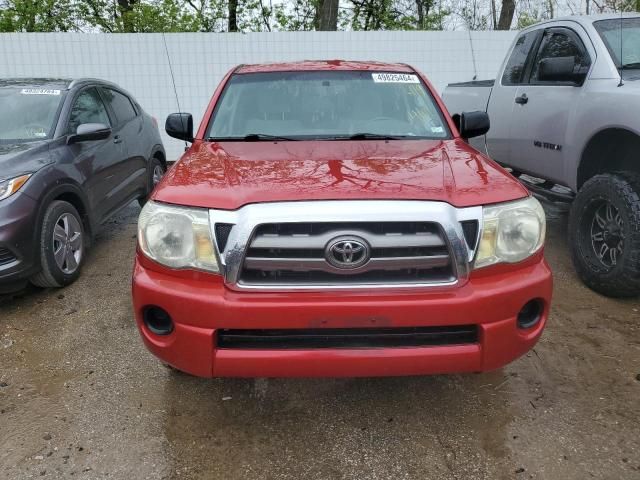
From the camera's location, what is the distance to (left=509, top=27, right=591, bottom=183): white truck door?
438cm

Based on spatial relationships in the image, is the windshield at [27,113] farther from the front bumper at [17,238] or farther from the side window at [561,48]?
the side window at [561,48]

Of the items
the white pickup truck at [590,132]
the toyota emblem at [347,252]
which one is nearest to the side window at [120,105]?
the white pickup truck at [590,132]

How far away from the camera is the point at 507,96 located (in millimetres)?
5312

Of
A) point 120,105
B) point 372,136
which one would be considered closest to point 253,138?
point 372,136

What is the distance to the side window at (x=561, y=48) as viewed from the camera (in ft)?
14.4

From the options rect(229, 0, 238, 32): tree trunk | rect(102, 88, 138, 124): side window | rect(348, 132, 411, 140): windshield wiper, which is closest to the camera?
rect(348, 132, 411, 140): windshield wiper

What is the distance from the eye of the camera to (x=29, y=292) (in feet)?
14.1

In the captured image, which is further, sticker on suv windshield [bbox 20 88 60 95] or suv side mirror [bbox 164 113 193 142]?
sticker on suv windshield [bbox 20 88 60 95]

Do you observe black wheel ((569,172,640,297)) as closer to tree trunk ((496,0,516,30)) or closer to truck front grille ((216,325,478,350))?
truck front grille ((216,325,478,350))

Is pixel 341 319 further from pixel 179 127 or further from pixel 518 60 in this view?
pixel 518 60

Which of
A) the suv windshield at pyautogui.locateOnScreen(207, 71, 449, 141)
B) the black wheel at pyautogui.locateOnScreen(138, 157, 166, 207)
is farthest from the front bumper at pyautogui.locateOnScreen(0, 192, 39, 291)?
the black wheel at pyautogui.locateOnScreen(138, 157, 166, 207)

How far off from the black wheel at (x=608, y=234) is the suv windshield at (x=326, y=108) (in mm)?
1403

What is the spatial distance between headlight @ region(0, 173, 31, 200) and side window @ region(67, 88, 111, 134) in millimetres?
938

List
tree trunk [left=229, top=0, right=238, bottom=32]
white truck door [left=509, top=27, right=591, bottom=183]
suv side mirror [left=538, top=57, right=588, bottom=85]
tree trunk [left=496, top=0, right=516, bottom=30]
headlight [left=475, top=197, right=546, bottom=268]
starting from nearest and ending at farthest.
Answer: headlight [left=475, top=197, right=546, bottom=268], suv side mirror [left=538, top=57, right=588, bottom=85], white truck door [left=509, top=27, right=591, bottom=183], tree trunk [left=496, top=0, right=516, bottom=30], tree trunk [left=229, top=0, right=238, bottom=32]
